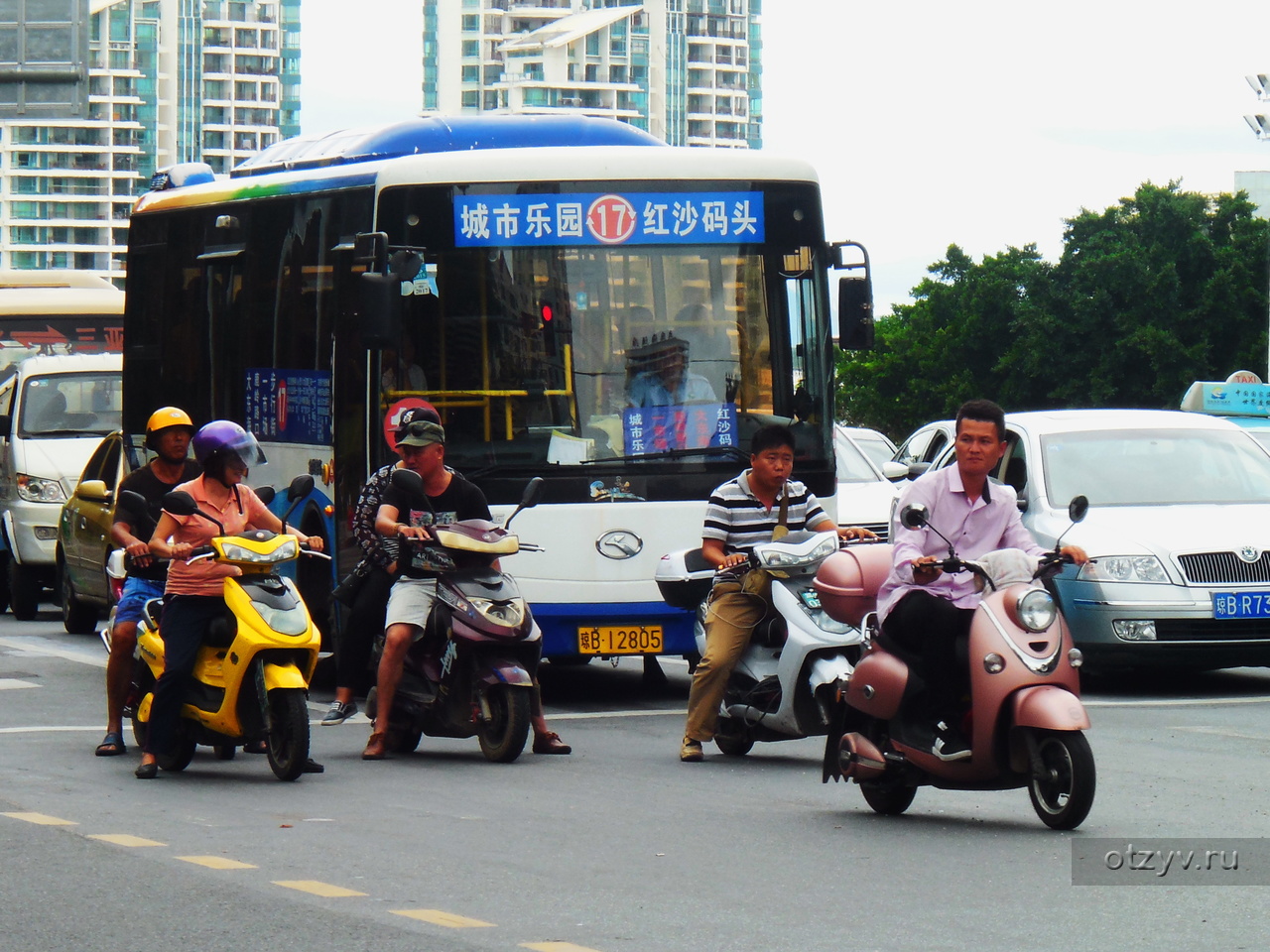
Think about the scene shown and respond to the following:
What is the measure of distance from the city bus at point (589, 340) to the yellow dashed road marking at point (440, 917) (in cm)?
631

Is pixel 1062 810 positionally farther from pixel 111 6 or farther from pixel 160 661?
pixel 111 6

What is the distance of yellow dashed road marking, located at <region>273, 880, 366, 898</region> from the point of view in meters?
7.00

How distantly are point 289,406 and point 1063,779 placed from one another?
7631 millimetres

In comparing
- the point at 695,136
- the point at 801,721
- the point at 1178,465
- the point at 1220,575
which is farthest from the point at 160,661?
the point at 695,136

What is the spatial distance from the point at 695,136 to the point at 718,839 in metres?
189

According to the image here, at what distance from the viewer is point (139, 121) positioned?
18150cm

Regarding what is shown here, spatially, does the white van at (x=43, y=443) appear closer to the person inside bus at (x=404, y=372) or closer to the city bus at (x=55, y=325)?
the city bus at (x=55, y=325)

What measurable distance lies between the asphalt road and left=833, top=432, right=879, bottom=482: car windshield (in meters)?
7.11

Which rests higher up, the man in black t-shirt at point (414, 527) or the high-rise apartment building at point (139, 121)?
the high-rise apartment building at point (139, 121)

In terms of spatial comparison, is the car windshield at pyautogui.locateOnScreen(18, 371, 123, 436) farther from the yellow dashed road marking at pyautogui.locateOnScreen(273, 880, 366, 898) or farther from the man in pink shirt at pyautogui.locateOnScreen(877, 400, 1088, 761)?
the yellow dashed road marking at pyautogui.locateOnScreen(273, 880, 366, 898)

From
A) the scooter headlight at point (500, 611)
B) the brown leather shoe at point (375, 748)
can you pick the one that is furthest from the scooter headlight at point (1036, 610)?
the brown leather shoe at point (375, 748)

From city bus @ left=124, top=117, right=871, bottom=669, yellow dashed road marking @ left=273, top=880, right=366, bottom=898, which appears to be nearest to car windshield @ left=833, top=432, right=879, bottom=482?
city bus @ left=124, top=117, right=871, bottom=669

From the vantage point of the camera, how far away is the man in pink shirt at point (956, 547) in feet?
26.8

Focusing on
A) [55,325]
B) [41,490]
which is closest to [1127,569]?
[41,490]
